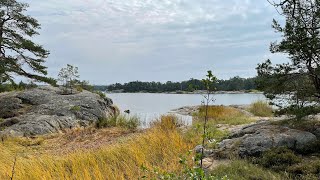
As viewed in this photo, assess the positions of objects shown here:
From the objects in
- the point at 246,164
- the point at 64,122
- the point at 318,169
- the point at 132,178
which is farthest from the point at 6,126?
the point at 318,169

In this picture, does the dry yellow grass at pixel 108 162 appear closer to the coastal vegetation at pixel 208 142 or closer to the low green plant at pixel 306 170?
the coastal vegetation at pixel 208 142

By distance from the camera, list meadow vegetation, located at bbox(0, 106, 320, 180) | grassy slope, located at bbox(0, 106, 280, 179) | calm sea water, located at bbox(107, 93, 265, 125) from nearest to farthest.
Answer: meadow vegetation, located at bbox(0, 106, 320, 180), grassy slope, located at bbox(0, 106, 280, 179), calm sea water, located at bbox(107, 93, 265, 125)

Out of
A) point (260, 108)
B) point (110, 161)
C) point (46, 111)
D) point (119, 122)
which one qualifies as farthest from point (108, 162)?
point (260, 108)

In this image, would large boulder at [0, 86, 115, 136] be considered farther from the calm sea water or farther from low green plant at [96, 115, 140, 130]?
the calm sea water

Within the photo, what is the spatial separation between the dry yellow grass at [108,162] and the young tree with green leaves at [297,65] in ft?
8.96

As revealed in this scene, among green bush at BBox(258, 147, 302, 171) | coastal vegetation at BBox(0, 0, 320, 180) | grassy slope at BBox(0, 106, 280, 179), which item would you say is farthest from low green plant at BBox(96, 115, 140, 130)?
green bush at BBox(258, 147, 302, 171)

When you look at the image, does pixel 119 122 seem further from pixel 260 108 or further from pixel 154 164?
pixel 154 164

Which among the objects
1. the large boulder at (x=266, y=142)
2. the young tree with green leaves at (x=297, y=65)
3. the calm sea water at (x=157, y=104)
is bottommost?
the calm sea water at (x=157, y=104)

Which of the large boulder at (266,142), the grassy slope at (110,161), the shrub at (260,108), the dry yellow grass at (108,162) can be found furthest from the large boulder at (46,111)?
the large boulder at (266,142)

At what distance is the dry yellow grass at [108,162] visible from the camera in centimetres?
617

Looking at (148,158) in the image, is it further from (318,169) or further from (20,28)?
(20,28)

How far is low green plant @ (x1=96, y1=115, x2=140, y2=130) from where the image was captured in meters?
16.4

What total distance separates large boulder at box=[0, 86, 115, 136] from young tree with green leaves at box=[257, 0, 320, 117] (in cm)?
898

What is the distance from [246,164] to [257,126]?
2573 mm
